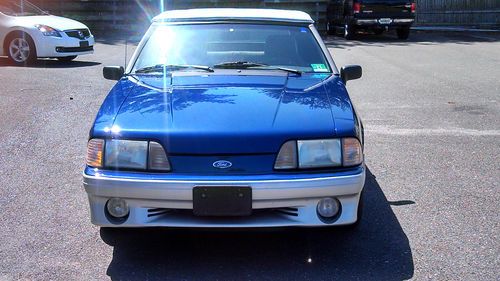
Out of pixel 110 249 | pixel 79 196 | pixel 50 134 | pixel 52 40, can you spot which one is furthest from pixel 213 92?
pixel 52 40

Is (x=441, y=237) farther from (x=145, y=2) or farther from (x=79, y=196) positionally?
(x=145, y=2)

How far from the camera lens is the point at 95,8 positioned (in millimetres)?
25000

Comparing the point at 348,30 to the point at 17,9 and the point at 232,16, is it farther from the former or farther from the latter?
the point at 232,16

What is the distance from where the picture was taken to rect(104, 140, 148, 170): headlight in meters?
3.78

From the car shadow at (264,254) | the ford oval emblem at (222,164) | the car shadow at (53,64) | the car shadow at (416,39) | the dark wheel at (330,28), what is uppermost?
the dark wheel at (330,28)

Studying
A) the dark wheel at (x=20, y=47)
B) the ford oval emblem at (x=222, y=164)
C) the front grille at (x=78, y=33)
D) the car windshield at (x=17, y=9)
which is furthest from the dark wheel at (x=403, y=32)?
the ford oval emblem at (x=222, y=164)

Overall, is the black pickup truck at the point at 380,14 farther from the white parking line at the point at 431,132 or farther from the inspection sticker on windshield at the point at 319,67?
the inspection sticker on windshield at the point at 319,67

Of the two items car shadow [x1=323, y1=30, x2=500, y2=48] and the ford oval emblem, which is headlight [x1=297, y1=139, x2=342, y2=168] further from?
car shadow [x1=323, y1=30, x2=500, y2=48]

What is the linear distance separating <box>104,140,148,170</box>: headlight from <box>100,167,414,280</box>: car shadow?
440 millimetres

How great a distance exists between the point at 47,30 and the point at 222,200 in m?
10.8

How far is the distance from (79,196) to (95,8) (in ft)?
68.7

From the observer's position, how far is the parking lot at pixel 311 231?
3.94 m

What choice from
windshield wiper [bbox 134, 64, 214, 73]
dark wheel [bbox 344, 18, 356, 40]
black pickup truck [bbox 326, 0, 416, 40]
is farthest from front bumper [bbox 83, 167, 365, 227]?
dark wheel [bbox 344, 18, 356, 40]

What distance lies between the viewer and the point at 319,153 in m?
3.81
